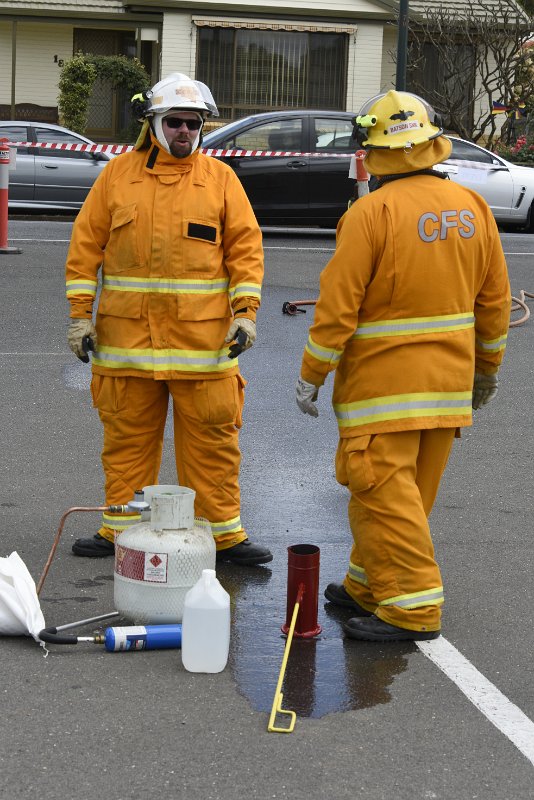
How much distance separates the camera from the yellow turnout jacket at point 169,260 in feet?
17.2

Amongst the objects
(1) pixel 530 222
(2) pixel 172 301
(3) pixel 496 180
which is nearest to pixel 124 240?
(2) pixel 172 301

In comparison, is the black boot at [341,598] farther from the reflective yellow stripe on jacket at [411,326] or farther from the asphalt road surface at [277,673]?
the reflective yellow stripe on jacket at [411,326]

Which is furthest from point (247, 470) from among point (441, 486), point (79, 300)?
point (79, 300)

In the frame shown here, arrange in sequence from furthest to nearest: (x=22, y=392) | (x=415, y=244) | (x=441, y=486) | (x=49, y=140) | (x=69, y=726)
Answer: (x=49, y=140) < (x=22, y=392) < (x=441, y=486) < (x=415, y=244) < (x=69, y=726)

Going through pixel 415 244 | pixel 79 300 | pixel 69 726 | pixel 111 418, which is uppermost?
pixel 415 244

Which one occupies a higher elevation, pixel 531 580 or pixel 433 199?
pixel 433 199

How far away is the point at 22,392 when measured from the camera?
8516mm

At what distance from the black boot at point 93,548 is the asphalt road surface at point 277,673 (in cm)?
8

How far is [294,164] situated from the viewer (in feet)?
53.4

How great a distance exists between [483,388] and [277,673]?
4.69 ft

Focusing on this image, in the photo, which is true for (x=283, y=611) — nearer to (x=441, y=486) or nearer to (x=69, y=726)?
(x=69, y=726)

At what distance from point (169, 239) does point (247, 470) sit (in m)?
2.03

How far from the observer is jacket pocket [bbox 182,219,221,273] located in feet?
17.2

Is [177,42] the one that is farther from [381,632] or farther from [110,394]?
[381,632]
